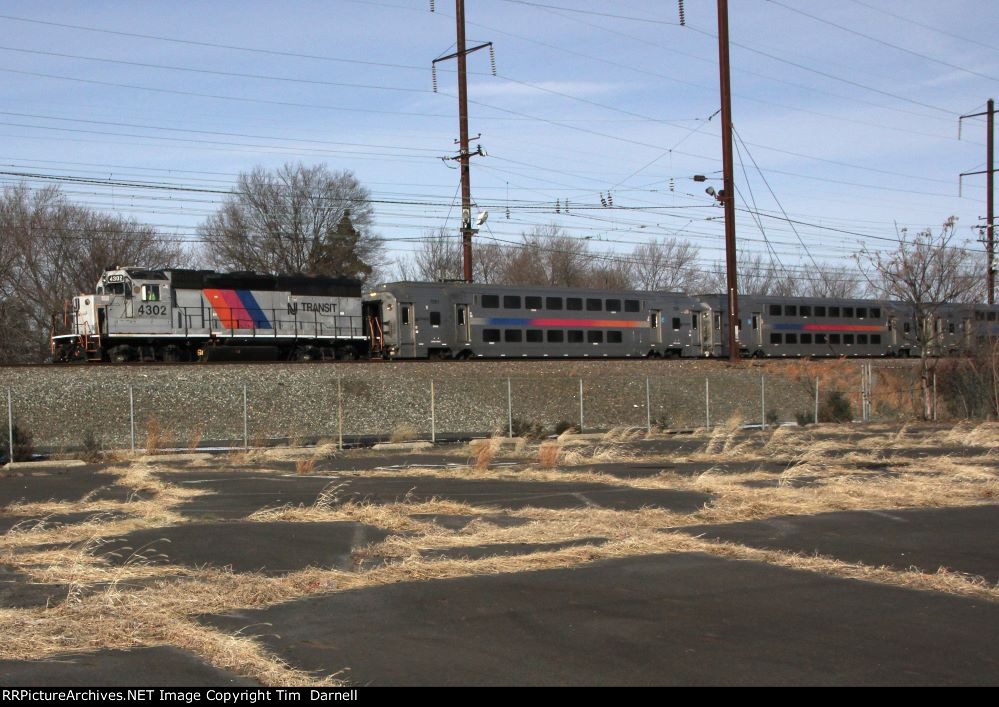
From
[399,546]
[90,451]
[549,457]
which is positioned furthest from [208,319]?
[399,546]

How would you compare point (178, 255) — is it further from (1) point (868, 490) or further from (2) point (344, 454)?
(1) point (868, 490)

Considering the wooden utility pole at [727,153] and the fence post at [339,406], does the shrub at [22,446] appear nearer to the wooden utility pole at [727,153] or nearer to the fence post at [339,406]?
the fence post at [339,406]

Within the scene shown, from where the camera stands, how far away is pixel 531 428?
2947 cm

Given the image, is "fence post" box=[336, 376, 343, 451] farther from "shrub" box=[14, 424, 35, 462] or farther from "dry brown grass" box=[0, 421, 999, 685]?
"shrub" box=[14, 424, 35, 462]

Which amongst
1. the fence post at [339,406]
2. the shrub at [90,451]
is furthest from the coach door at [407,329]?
the shrub at [90,451]

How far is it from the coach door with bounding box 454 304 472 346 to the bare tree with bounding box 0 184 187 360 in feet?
81.8

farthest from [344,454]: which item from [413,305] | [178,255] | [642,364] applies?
[178,255]

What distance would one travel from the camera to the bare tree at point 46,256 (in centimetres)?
5317

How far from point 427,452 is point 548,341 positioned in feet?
60.0

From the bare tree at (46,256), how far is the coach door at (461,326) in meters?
24.9

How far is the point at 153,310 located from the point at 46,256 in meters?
27.2

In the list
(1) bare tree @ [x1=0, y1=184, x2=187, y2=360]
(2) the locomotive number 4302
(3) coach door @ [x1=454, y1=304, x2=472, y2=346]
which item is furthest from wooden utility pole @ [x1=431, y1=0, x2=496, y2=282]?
(1) bare tree @ [x1=0, y1=184, x2=187, y2=360]

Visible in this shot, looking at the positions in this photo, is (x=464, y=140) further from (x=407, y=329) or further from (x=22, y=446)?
(x=22, y=446)

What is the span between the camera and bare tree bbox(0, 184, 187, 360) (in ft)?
174
